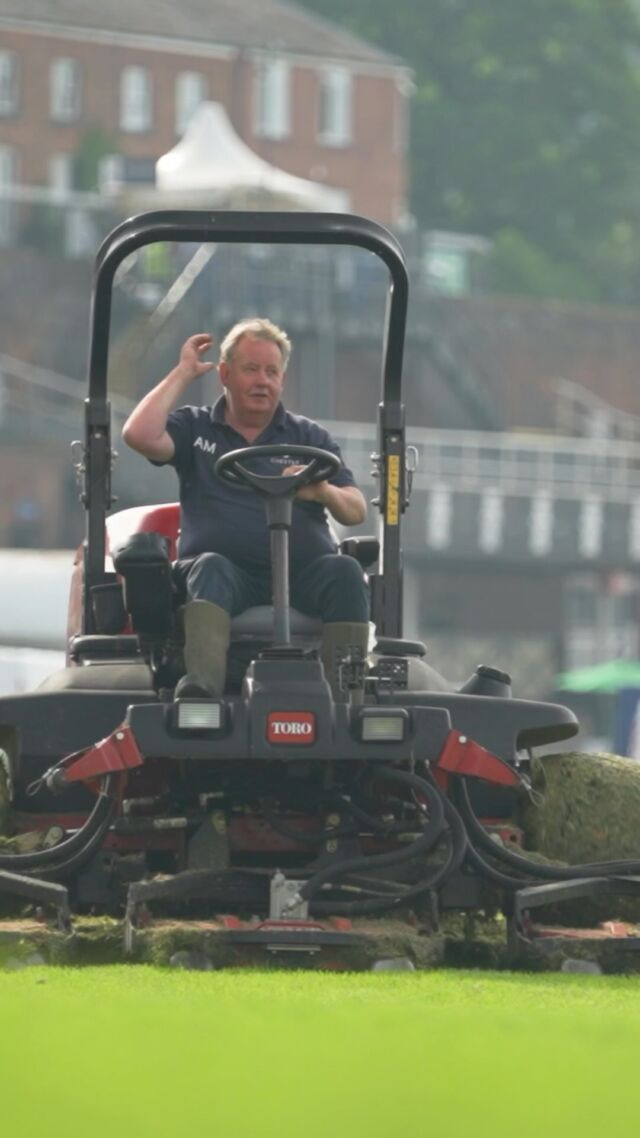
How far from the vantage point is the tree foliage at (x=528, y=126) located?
11975cm

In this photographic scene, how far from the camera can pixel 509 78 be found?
396 ft

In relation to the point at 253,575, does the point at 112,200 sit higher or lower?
higher

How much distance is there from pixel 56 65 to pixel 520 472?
2770cm

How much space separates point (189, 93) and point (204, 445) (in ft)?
333

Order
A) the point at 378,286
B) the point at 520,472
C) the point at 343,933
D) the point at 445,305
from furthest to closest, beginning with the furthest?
the point at 445,305
the point at 378,286
the point at 520,472
the point at 343,933

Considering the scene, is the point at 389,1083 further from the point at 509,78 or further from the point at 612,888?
the point at 509,78

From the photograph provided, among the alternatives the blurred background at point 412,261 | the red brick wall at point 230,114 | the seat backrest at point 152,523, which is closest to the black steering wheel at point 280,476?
the seat backrest at point 152,523

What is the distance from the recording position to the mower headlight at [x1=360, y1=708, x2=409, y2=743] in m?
9.98

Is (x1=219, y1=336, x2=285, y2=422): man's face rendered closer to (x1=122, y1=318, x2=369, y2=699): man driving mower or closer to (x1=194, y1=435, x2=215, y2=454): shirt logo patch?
(x1=122, y1=318, x2=369, y2=699): man driving mower

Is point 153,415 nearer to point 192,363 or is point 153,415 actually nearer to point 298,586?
point 192,363

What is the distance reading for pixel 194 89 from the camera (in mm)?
111625

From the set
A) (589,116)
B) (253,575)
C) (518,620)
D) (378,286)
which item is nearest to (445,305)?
(378,286)

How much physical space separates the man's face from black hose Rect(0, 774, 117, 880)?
55.7 inches

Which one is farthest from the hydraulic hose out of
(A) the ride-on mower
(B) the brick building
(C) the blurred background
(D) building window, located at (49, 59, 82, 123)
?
(D) building window, located at (49, 59, 82, 123)
